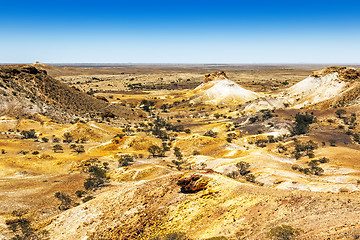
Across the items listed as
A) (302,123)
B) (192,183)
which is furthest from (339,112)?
Answer: (192,183)

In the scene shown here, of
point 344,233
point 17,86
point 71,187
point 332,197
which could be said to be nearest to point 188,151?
point 71,187

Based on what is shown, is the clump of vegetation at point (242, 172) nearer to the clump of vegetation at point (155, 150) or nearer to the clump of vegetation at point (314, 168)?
the clump of vegetation at point (314, 168)

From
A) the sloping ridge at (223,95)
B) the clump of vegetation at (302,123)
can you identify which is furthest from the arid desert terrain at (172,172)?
the sloping ridge at (223,95)

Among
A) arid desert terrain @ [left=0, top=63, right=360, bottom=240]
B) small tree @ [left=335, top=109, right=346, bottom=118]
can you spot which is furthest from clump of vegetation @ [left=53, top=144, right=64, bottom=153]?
small tree @ [left=335, top=109, right=346, bottom=118]

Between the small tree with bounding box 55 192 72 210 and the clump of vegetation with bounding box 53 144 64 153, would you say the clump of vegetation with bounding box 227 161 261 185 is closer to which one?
the small tree with bounding box 55 192 72 210

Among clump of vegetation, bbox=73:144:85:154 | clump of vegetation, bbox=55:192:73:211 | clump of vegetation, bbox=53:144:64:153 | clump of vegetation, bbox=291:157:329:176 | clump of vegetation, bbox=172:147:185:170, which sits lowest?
clump of vegetation, bbox=172:147:185:170

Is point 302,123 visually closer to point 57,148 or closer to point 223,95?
point 57,148

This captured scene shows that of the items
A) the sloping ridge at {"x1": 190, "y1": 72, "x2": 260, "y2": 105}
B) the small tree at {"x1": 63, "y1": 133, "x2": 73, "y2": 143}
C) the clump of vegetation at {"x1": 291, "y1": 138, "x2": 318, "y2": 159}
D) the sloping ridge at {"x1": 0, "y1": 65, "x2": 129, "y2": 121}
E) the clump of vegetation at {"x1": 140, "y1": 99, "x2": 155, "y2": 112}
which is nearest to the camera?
the clump of vegetation at {"x1": 291, "y1": 138, "x2": 318, "y2": 159}
